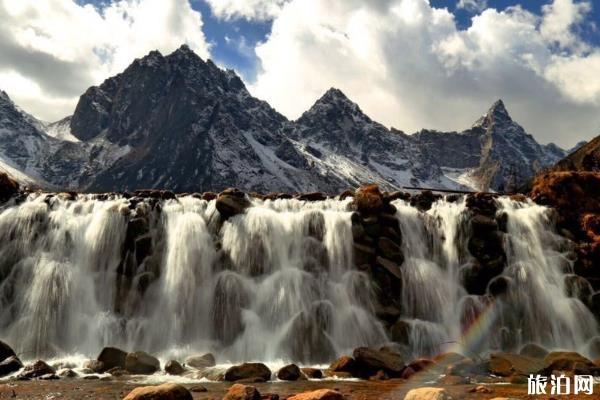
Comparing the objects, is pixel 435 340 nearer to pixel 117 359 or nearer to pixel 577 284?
pixel 577 284

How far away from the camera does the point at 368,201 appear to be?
36562mm

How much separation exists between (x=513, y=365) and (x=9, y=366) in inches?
901

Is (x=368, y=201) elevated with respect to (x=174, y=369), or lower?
elevated

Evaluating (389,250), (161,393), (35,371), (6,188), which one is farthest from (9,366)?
(389,250)

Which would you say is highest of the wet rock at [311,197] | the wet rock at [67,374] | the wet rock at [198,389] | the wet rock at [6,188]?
the wet rock at [311,197]

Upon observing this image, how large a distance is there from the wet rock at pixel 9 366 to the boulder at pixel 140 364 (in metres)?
4.70

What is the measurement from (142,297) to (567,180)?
1252 inches

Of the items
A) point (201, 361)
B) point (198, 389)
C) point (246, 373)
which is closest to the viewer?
point (198, 389)

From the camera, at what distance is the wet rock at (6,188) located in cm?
3738

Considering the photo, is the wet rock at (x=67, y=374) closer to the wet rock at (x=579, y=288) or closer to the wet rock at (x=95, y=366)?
the wet rock at (x=95, y=366)

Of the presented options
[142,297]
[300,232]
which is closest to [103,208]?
[142,297]

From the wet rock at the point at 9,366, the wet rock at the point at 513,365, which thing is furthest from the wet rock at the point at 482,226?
the wet rock at the point at 9,366

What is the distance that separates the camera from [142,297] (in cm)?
3212

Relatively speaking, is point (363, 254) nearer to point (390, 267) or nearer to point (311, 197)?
point (390, 267)
